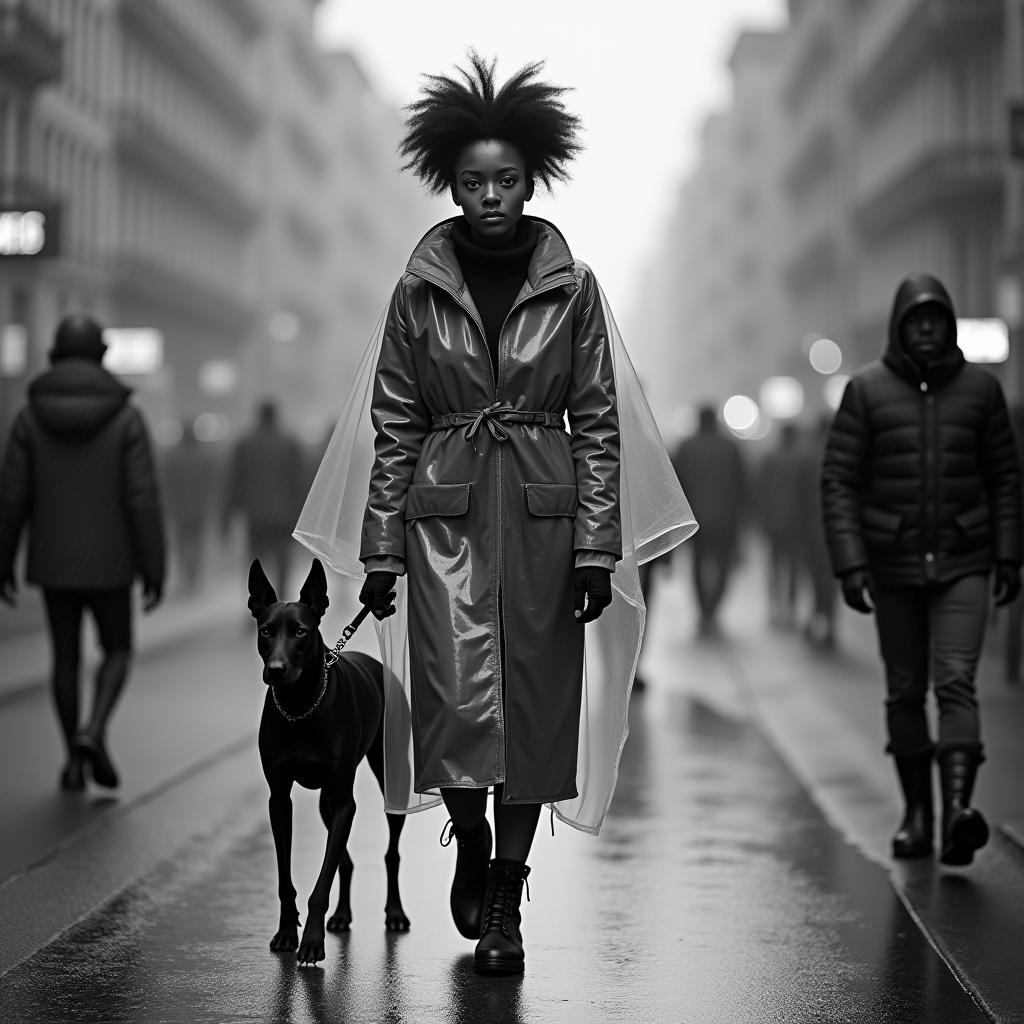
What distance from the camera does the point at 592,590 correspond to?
5730 mm

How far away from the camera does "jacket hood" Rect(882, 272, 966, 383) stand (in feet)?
24.9

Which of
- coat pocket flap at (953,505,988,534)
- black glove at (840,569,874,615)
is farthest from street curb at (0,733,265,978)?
coat pocket flap at (953,505,988,534)

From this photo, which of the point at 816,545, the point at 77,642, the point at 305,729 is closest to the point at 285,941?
the point at 305,729

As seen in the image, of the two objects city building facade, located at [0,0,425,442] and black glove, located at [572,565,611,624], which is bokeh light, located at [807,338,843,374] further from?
black glove, located at [572,565,611,624]

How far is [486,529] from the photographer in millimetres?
5832

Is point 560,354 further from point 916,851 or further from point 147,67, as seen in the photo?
point 147,67

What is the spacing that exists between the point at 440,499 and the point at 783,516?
1445 centimetres

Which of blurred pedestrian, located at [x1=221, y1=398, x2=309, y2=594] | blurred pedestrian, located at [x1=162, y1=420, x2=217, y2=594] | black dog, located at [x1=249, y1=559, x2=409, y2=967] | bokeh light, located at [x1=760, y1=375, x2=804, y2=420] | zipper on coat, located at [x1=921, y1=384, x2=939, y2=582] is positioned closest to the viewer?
black dog, located at [x1=249, y1=559, x2=409, y2=967]

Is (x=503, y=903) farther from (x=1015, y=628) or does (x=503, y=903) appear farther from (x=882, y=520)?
(x=1015, y=628)

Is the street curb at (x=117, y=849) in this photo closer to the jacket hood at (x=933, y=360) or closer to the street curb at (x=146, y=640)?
the jacket hood at (x=933, y=360)

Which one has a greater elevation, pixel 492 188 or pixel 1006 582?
pixel 492 188

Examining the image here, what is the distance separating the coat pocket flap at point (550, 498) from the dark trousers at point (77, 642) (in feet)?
12.4

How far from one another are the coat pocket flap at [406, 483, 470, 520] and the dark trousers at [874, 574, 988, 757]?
7.50 ft

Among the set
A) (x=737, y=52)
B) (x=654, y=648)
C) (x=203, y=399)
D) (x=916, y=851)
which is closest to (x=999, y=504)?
(x=916, y=851)
